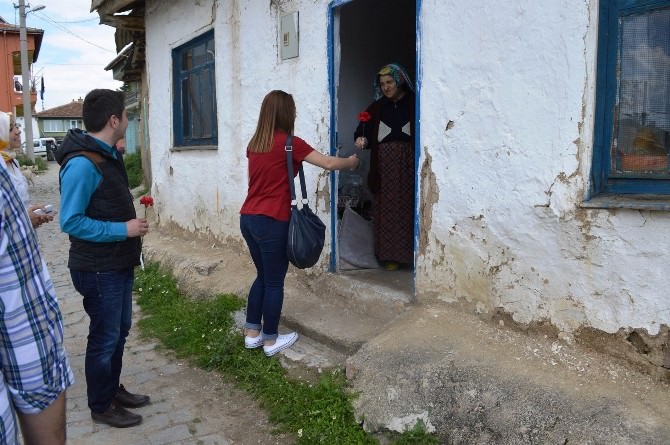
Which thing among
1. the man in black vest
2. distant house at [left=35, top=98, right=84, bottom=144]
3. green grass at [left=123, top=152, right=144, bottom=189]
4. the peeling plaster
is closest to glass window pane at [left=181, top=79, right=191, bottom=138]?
the man in black vest

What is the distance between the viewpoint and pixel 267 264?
362cm

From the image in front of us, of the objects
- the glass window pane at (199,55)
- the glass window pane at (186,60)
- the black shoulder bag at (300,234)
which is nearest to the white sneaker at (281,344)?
the black shoulder bag at (300,234)

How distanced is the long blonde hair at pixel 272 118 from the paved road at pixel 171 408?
5.26 feet

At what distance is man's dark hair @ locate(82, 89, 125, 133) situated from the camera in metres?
3.04

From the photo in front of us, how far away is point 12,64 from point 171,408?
93.1ft

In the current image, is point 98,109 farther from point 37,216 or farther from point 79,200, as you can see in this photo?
point 37,216

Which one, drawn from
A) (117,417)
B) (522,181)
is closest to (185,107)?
(117,417)

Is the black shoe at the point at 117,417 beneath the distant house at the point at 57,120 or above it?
beneath

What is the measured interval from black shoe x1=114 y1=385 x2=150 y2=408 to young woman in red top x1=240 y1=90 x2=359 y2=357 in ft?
3.10

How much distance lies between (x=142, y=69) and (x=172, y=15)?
5.13 m

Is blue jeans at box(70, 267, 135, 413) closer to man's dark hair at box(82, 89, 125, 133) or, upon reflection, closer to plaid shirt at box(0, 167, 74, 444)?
man's dark hair at box(82, 89, 125, 133)

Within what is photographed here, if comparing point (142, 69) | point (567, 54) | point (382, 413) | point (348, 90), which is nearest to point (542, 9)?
point (567, 54)

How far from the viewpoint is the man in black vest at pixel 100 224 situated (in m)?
2.91

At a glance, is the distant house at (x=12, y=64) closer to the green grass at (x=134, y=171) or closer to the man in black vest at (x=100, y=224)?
the green grass at (x=134, y=171)
